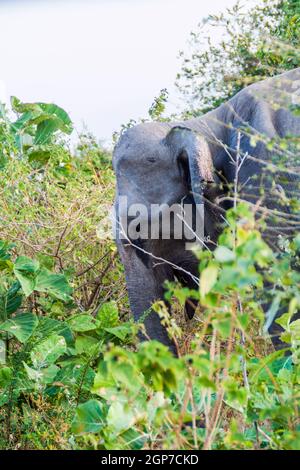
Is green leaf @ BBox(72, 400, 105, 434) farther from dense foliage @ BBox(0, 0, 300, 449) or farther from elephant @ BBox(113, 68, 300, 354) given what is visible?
elephant @ BBox(113, 68, 300, 354)

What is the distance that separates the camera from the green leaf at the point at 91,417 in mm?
3537

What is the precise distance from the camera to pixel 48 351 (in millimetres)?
4996

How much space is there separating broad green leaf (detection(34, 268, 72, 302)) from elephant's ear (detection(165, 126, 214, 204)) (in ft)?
3.74

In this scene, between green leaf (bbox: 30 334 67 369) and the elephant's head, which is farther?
green leaf (bbox: 30 334 67 369)

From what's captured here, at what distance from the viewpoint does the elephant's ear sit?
15.3 ft

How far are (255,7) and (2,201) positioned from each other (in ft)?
11.3

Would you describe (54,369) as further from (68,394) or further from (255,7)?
(255,7)

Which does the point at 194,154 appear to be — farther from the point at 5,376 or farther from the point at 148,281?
the point at 5,376

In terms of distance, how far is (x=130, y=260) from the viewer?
4906mm

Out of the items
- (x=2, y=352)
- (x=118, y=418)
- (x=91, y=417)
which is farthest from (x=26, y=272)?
(x=118, y=418)

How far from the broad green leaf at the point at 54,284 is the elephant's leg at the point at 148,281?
0.70 meters

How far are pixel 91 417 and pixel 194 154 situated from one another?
1.52m

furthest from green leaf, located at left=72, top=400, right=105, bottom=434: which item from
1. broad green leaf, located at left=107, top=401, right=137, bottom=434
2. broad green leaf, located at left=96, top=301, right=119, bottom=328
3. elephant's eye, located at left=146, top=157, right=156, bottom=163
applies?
broad green leaf, located at left=96, top=301, right=119, bottom=328

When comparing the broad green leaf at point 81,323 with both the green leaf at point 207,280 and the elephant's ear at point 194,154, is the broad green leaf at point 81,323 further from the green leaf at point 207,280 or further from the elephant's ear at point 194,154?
the green leaf at point 207,280
